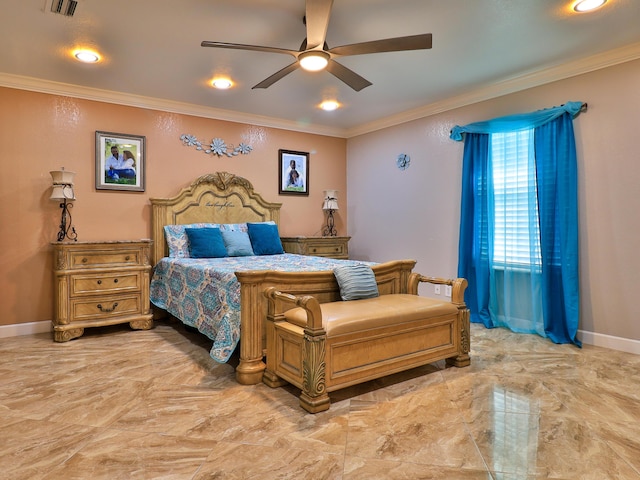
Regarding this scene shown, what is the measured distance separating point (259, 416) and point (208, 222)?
3.01 m

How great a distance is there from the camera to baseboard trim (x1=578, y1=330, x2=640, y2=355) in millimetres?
3211

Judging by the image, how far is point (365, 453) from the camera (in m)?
1.80

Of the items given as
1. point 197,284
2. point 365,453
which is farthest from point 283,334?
point 197,284

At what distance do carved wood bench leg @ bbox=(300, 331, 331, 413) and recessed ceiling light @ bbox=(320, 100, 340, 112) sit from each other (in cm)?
311

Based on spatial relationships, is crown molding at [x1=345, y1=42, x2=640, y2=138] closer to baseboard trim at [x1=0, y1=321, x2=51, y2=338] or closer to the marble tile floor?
the marble tile floor

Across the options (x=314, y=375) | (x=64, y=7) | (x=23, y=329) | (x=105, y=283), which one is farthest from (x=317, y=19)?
(x=23, y=329)

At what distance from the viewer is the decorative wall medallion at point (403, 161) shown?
5.01 meters

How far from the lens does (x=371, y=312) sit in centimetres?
250

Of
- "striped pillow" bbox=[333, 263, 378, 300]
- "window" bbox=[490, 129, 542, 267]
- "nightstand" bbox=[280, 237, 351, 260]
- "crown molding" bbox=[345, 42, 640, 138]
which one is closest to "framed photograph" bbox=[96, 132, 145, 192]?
"nightstand" bbox=[280, 237, 351, 260]

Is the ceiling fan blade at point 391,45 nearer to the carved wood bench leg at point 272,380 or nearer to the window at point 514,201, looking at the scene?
the window at point 514,201

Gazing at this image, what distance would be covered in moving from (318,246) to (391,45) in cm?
296

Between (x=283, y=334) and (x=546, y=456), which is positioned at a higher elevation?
(x=283, y=334)

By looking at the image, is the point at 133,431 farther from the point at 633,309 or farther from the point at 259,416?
the point at 633,309

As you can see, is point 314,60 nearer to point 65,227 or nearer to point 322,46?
point 322,46
